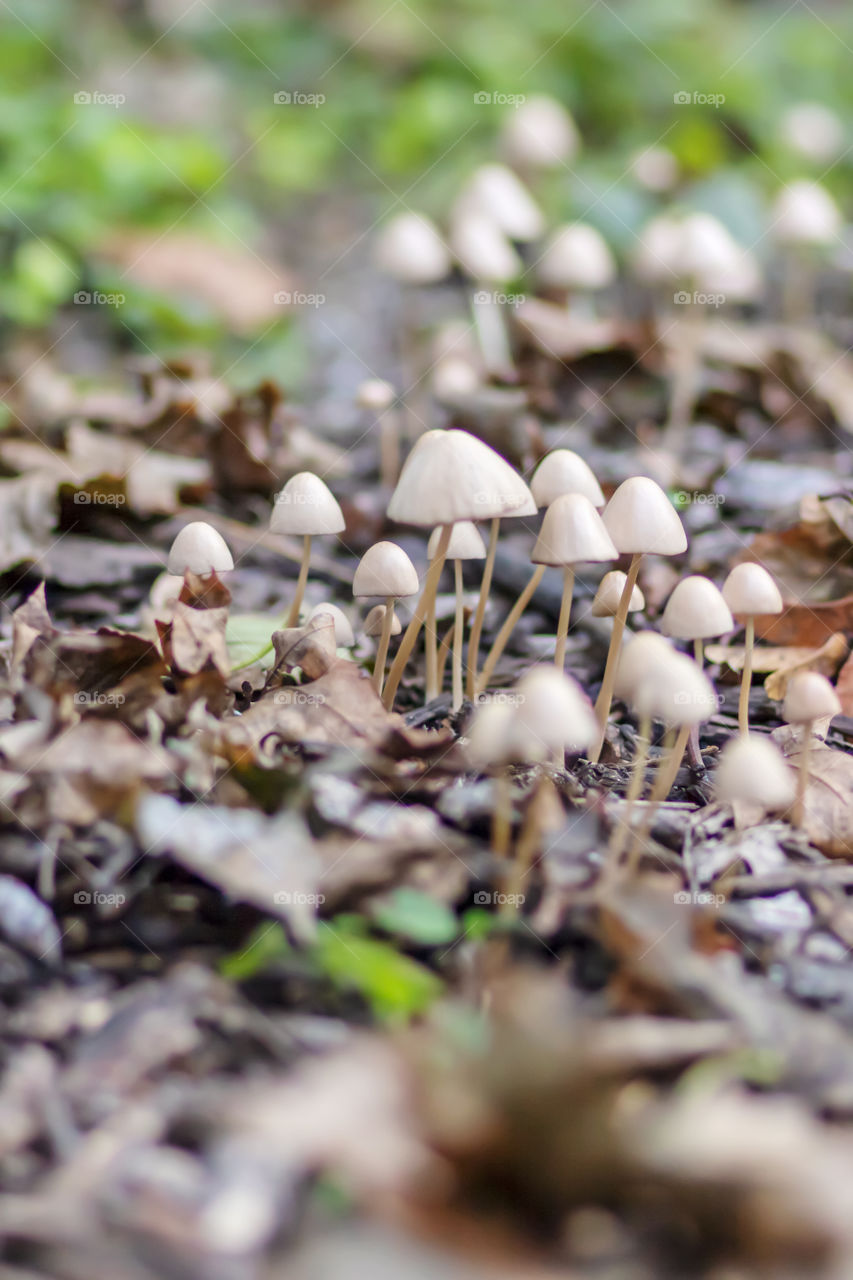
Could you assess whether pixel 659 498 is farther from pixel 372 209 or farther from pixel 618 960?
pixel 372 209

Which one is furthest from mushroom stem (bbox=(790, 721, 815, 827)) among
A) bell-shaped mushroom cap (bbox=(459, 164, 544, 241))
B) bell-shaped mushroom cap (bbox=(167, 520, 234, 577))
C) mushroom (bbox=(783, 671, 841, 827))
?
bell-shaped mushroom cap (bbox=(459, 164, 544, 241))

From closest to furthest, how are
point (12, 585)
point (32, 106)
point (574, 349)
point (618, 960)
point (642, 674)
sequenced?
1. point (618, 960)
2. point (642, 674)
3. point (12, 585)
4. point (574, 349)
5. point (32, 106)

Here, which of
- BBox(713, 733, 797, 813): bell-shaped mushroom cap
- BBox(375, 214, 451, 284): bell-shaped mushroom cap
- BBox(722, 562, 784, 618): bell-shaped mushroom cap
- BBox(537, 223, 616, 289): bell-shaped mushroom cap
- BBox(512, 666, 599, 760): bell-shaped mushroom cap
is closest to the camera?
BBox(512, 666, 599, 760): bell-shaped mushroom cap

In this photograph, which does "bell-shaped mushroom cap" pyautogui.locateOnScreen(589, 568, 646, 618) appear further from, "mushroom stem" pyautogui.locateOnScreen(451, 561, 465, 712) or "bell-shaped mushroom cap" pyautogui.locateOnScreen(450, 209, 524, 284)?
"bell-shaped mushroom cap" pyautogui.locateOnScreen(450, 209, 524, 284)

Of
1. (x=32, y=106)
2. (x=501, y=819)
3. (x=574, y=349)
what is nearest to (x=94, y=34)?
(x=32, y=106)

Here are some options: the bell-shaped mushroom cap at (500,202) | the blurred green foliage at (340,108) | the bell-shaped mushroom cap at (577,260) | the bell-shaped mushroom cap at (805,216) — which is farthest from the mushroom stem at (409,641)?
the blurred green foliage at (340,108)

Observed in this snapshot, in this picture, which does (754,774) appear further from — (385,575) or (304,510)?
(304,510)

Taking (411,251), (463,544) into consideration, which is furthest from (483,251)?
(463,544)
